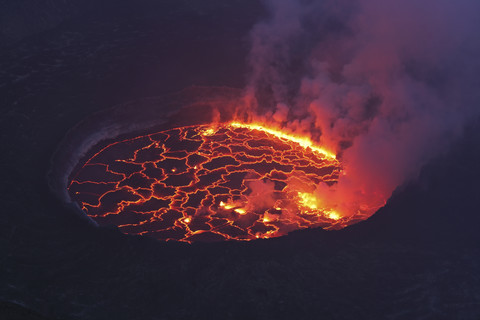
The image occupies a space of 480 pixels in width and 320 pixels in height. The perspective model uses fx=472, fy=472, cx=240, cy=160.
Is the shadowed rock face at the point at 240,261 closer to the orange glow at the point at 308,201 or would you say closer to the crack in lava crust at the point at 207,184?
the crack in lava crust at the point at 207,184

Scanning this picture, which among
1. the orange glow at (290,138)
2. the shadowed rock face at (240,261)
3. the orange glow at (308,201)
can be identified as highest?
the orange glow at (290,138)

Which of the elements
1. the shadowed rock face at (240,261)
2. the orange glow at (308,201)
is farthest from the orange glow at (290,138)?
the shadowed rock face at (240,261)

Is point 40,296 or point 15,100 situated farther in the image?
point 15,100

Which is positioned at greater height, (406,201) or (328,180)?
(328,180)

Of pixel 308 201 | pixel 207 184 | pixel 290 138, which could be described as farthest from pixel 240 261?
pixel 290 138

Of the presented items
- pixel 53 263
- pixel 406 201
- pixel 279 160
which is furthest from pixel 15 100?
pixel 406 201

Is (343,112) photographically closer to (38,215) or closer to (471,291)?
(471,291)
